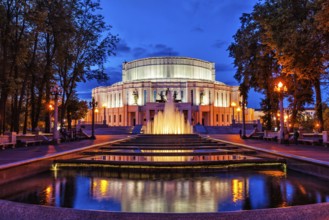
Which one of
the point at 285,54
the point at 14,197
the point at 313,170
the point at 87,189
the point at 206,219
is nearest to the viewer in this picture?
the point at 206,219

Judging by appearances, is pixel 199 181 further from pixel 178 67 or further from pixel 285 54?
pixel 178 67

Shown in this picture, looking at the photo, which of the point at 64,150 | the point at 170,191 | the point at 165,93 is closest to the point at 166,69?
the point at 165,93

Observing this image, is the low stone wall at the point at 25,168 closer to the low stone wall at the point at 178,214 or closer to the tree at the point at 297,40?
the low stone wall at the point at 178,214

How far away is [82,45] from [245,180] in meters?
25.3

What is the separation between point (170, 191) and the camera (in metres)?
8.01

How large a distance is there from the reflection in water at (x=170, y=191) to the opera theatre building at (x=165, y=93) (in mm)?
69340

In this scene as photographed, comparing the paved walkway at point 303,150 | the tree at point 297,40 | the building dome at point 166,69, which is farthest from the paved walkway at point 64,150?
the building dome at point 166,69

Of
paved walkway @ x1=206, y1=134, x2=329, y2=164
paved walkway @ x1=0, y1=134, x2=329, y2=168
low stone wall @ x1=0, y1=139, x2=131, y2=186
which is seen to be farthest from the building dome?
low stone wall @ x1=0, y1=139, x2=131, y2=186

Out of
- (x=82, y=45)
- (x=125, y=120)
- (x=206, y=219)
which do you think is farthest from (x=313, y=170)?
(x=125, y=120)

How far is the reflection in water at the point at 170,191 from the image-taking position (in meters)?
6.83

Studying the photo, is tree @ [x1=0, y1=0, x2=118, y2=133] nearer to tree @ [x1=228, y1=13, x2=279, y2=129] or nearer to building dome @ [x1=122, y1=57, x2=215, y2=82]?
tree @ [x1=228, y1=13, x2=279, y2=129]

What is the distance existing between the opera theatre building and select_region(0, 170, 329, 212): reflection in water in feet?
227

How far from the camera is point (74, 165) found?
12.0 m

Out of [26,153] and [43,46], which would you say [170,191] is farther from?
[43,46]
